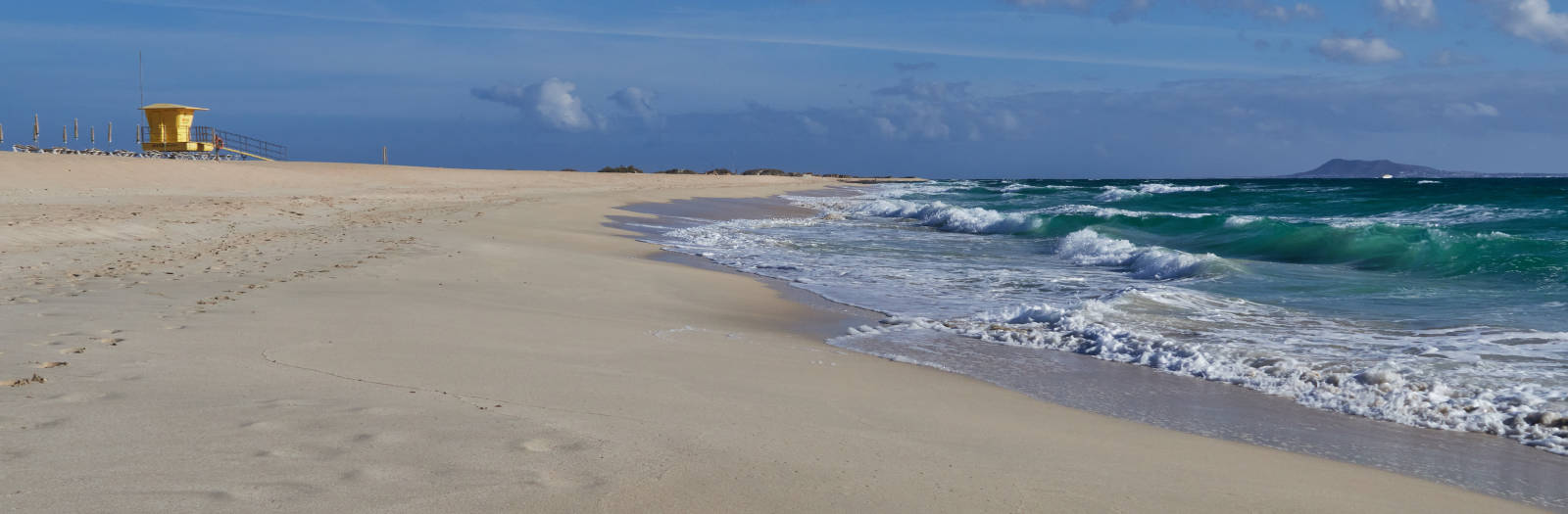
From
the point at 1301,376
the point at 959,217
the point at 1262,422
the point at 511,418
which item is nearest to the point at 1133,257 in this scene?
the point at 1301,376

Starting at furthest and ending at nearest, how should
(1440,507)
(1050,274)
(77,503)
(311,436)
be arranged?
(1050,274) < (1440,507) < (311,436) < (77,503)

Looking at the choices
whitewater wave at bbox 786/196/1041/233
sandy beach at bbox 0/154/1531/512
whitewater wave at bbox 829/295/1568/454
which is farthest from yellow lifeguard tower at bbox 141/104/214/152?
whitewater wave at bbox 829/295/1568/454

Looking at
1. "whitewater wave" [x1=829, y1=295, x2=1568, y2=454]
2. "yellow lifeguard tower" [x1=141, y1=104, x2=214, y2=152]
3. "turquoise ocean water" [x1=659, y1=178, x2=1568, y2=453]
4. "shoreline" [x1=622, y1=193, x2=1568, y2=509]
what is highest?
"yellow lifeguard tower" [x1=141, y1=104, x2=214, y2=152]

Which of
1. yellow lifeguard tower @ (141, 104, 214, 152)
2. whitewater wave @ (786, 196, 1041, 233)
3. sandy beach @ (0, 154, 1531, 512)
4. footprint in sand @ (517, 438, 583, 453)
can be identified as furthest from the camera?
yellow lifeguard tower @ (141, 104, 214, 152)

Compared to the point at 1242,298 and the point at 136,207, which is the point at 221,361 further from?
the point at 136,207

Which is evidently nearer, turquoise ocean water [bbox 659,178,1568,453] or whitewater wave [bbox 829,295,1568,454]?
whitewater wave [bbox 829,295,1568,454]

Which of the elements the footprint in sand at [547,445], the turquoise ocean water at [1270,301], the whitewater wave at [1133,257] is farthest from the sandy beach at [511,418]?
the whitewater wave at [1133,257]

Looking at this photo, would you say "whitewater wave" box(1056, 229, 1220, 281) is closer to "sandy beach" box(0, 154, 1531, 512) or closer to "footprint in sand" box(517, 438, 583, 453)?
"sandy beach" box(0, 154, 1531, 512)

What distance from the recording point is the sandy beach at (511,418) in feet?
9.08

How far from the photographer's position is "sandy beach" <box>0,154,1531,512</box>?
109 inches

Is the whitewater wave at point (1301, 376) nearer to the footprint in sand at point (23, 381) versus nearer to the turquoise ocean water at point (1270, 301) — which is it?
the turquoise ocean water at point (1270, 301)

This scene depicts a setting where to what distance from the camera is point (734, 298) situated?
8586 millimetres

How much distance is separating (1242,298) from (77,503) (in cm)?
872

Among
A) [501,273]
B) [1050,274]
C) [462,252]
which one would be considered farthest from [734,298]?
[1050,274]
